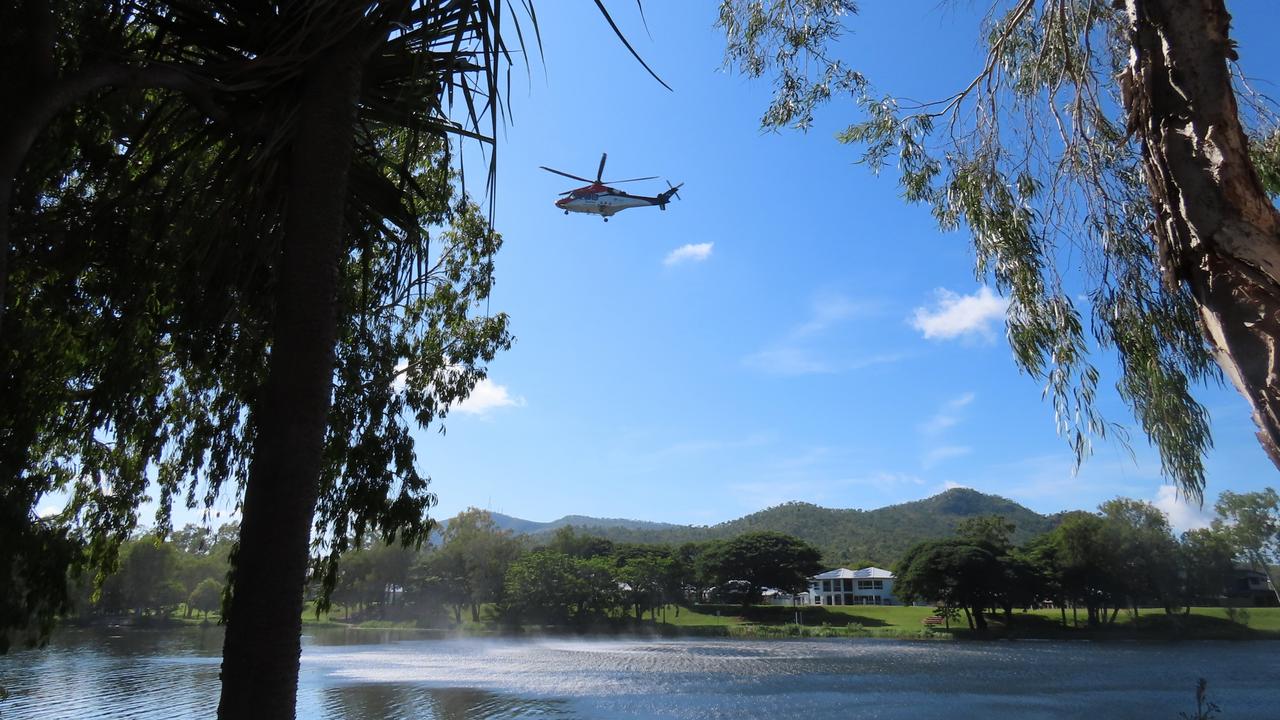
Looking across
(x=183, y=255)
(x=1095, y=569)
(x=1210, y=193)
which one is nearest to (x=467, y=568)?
(x=1095, y=569)

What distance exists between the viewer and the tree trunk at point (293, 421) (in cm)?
206

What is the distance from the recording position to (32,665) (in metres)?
21.7

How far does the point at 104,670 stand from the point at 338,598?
36224mm

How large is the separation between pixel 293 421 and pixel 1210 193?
289 cm

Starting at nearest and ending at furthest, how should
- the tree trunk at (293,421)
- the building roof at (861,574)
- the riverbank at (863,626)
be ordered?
the tree trunk at (293,421) → the riverbank at (863,626) → the building roof at (861,574)

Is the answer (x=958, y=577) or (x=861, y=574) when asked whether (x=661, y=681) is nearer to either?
(x=958, y=577)

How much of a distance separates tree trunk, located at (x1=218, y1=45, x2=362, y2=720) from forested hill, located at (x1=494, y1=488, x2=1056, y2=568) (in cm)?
8573

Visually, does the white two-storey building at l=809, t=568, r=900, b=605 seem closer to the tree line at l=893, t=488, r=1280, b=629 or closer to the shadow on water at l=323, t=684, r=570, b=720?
the tree line at l=893, t=488, r=1280, b=629

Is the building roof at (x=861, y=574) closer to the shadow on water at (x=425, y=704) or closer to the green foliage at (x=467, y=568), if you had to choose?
the green foliage at (x=467, y=568)

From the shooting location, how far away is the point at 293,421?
2.22 meters

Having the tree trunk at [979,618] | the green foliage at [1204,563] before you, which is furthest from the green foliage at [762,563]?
the green foliage at [1204,563]

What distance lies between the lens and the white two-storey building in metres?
62.9

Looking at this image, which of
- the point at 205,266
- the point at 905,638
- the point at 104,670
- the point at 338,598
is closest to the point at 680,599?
the point at 905,638

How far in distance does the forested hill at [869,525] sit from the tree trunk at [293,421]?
281 ft
